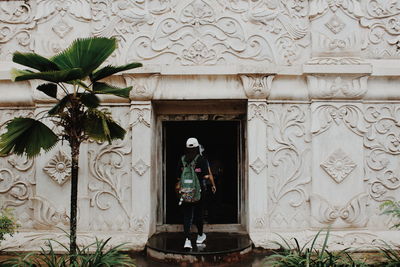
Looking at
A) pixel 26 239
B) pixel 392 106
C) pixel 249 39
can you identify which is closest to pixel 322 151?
pixel 392 106

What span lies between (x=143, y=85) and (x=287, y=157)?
259 centimetres

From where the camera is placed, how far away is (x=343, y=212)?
5.70m

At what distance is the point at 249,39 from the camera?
19.7 ft

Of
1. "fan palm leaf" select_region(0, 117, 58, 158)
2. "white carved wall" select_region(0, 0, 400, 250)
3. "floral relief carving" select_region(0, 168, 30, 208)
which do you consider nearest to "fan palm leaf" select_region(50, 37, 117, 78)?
"fan palm leaf" select_region(0, 117, 58, 158)

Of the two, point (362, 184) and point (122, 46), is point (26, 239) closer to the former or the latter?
point (122, 46)

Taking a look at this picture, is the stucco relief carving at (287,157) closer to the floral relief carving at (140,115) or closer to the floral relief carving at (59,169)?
the floral relief carving at (140,115)

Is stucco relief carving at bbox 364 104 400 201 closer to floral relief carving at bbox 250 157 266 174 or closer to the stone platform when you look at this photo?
floral relief carving at bbox 250 157 266 174

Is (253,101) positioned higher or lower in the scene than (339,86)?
lower

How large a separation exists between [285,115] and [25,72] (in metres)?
3.85

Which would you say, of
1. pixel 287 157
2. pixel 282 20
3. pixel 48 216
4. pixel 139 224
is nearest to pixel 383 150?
pixel 287 157

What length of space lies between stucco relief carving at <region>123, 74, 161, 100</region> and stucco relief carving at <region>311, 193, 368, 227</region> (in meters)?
3.11

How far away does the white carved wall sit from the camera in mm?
5781

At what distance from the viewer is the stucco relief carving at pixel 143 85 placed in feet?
19.1

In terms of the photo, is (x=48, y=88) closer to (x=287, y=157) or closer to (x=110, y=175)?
(x=110, y=175)
